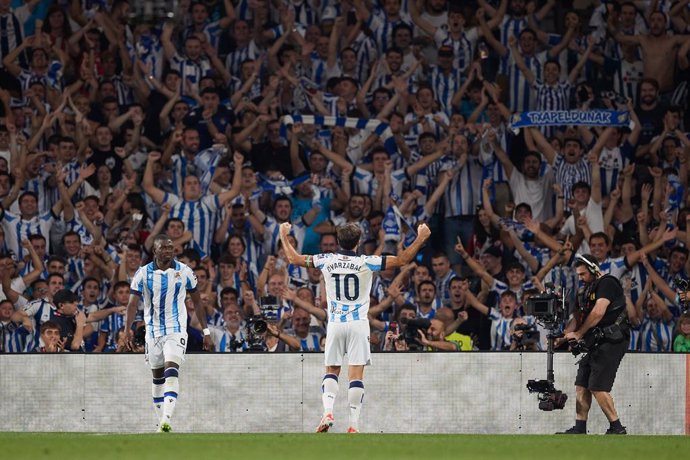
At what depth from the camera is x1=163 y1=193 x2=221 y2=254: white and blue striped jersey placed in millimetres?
21812

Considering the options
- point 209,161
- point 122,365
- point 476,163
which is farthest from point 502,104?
point 122,365

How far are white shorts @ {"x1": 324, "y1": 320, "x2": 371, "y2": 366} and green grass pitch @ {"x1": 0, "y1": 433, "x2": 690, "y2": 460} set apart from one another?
0.80 m

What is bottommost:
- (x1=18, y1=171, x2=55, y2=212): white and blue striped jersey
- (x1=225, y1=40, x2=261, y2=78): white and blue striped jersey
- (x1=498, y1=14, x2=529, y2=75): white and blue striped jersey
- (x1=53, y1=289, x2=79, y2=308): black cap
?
(x1=53, y1=289, x2=79, y2=308): black cap

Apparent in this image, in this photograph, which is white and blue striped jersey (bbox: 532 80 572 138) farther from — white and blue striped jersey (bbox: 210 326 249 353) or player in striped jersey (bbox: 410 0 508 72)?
white and blue striped jersey (bbox: 210 326 249 353)

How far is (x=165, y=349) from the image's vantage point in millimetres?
16219

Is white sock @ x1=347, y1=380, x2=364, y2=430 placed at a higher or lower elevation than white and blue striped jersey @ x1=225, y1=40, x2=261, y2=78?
lower

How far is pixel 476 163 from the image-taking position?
22.7m

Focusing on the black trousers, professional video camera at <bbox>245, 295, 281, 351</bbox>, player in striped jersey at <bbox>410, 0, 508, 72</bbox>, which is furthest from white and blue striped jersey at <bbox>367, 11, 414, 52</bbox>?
the black trousers

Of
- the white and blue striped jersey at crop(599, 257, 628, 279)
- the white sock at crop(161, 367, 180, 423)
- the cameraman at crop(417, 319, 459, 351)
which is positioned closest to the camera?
the white sock at crop(161, 367, 180, 423)

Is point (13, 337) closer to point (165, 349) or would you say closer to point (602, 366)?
point (165, 349)

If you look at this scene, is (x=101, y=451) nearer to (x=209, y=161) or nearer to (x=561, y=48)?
(x=209, y=161)

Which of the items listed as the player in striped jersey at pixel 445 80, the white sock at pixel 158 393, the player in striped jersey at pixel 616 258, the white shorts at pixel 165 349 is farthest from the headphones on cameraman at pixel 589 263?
the player in striped jersey at pixel 445 80

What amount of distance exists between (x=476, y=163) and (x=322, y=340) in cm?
436

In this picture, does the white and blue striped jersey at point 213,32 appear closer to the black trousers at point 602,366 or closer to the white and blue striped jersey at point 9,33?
the white and blue striped jersey at point 9,33
